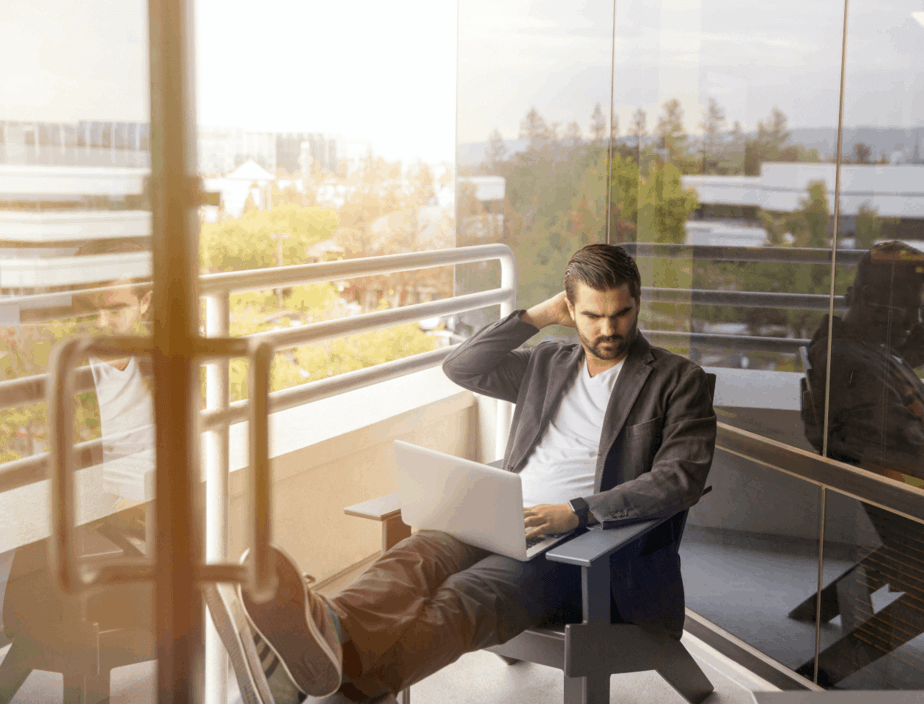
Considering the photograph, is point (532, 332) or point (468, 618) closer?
point (468, 618)

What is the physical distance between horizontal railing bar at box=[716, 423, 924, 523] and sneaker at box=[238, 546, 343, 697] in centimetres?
135

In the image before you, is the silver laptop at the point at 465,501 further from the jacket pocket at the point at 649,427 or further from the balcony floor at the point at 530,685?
the balcony floor at the point at 530,685

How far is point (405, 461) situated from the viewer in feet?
6.85

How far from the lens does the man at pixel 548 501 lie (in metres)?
1.71

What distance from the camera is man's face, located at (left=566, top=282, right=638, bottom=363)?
228 centimetres

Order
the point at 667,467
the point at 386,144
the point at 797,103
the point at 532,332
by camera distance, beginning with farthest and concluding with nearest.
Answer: the point at 386,144 < the point at 532,332 < the point at 797,103 < the point at 667,467

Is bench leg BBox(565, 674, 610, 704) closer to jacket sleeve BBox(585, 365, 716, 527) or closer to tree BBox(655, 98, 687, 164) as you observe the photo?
jacket sleeve BBox(585, 365, 716, 527)

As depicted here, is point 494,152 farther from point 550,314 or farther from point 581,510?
point 581,510

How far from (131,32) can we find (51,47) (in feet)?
0.31

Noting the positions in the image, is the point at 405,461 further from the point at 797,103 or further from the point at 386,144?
the point at 386,144

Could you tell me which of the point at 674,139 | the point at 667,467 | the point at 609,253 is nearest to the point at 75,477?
the point at 667,467

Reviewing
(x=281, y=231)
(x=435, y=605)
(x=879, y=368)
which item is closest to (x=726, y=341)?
(x=879, y=368)

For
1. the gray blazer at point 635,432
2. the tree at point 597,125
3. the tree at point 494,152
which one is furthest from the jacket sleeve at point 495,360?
the tree at point 494,152

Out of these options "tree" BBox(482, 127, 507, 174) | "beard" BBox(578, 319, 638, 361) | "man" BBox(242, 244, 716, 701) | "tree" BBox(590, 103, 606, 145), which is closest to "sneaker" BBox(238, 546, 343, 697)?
"man" BBox(242, 244, 716, 701)
